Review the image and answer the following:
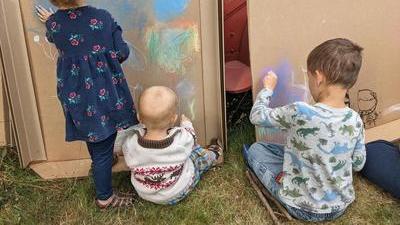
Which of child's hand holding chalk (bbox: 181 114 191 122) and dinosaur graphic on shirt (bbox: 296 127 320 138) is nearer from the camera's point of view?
dinosaur graphic on shirt (bbox: 296 127 320 138)

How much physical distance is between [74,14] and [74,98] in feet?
1.14

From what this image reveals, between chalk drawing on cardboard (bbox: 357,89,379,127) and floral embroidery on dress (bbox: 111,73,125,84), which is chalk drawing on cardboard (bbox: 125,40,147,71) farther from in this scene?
chalk drawing on cardboard (bbox: 357,89,379,127)

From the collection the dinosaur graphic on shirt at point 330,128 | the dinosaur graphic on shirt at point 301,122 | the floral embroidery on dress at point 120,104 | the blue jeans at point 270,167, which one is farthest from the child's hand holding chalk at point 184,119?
the dinosaur graphic on shirt at point 330,128

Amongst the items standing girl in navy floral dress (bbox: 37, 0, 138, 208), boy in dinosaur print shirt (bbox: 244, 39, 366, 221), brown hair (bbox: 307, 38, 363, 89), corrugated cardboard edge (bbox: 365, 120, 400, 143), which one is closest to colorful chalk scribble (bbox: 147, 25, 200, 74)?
standing girl in navy floral dress (bbox: 37, 0, 138, 208)

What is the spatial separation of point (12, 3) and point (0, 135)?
2.76 feet

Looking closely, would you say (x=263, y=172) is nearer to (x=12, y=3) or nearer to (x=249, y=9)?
(x=249, y=9)

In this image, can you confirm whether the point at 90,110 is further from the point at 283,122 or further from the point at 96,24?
the point at 283,122

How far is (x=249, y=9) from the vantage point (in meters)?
2.39

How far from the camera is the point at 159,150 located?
2264mm

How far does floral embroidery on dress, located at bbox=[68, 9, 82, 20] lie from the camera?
201 cm

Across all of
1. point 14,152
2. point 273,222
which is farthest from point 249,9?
point 14,152

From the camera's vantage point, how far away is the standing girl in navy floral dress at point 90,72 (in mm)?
Answer: 2021

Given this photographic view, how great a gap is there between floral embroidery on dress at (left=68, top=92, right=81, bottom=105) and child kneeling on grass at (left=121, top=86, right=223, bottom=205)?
11.8 inches

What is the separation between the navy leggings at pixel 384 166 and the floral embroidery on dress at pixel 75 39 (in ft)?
5.03
